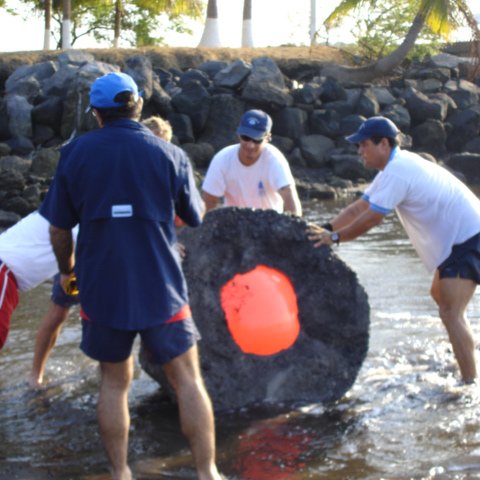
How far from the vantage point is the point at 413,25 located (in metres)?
29.4

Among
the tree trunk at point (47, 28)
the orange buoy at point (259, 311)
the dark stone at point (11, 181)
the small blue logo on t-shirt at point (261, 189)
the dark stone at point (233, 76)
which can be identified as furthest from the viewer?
the tree trunk at point (47, 28)

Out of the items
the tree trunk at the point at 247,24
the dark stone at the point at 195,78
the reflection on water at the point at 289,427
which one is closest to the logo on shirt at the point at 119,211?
the reflection on water at the point at 289,427

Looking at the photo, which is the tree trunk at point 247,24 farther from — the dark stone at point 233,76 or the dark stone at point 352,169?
the dark stone at point 352,169

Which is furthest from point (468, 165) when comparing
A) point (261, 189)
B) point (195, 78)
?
point (261, 189)

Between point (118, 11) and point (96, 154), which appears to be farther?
point (118, 11)

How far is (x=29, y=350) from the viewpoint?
7855 millimetres

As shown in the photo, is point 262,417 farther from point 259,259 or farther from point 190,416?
point 190,416

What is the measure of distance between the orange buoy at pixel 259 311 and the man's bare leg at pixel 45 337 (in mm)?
1066

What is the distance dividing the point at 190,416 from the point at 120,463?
409 millimetres

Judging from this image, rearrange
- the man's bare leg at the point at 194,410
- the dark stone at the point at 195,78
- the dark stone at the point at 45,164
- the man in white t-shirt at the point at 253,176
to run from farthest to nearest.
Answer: the dark stone at the point at 195,78, the dark stone at the point at 45,164, the man in white t-shirt at the point at 253,176, the man's bare leg at the point at 194,410

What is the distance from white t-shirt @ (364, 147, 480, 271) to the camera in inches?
260

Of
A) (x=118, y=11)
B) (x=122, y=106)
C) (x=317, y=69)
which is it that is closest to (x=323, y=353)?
(x=122, y=106)

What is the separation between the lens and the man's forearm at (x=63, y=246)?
15.8ft

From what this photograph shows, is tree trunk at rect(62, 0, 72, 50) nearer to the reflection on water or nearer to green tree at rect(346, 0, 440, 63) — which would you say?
green tree at rect(346, 0, 440, 63)
